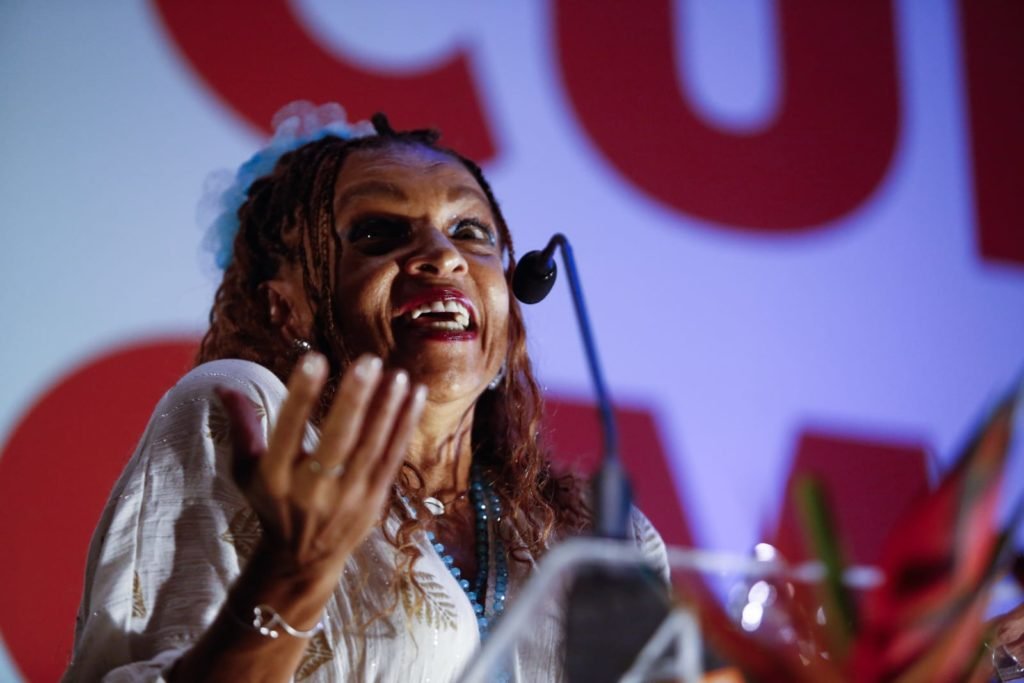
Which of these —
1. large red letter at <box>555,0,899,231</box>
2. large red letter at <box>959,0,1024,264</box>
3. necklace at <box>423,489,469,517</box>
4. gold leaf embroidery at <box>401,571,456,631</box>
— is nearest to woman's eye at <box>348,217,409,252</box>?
necklace at <box>423,489,469,517</box>

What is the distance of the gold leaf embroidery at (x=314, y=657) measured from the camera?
1186 millimetres

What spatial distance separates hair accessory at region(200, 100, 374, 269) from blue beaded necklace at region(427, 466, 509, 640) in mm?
563

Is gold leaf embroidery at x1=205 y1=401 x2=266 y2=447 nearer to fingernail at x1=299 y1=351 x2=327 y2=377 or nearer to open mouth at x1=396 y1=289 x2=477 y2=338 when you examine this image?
open mouth at x1=396 y1=289 x2=477 y2=338

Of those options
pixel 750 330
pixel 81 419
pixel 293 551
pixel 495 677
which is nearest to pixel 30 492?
pixel 81 419

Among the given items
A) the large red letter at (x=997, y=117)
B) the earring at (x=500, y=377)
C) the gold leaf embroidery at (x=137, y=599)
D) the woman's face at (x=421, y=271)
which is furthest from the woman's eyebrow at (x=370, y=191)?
the large red letter at (x=997, y=117)

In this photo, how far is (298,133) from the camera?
1857 mm

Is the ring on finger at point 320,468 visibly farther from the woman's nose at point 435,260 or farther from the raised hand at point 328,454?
the woman's nose at point 435,260

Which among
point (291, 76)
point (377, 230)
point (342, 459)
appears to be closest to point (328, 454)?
point (342, 459)

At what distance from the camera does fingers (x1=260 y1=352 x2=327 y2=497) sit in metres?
0.69

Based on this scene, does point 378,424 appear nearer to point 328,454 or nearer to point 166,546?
point 328,454

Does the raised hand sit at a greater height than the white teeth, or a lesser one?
greater

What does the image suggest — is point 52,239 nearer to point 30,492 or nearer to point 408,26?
Answer: point 30,492

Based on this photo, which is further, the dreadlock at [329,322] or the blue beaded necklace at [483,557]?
the dreadlock at [329,322]

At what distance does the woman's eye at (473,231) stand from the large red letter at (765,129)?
0.67 metres
